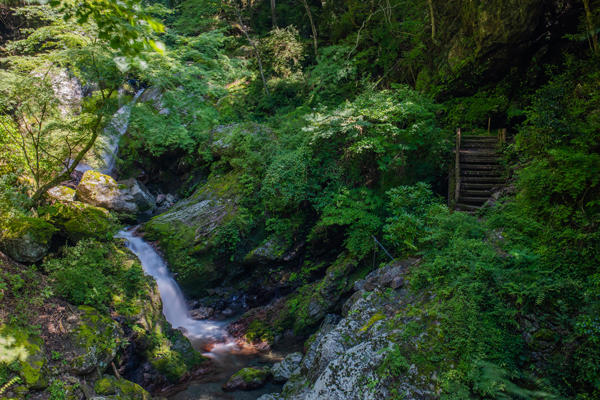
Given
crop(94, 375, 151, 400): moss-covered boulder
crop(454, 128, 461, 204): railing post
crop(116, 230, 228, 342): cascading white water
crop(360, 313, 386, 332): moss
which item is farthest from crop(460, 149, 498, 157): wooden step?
crop(94, 375, 151, 400): moss-covered boulder

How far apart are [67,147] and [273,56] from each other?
10905 millimetres

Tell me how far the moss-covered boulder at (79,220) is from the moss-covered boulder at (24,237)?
0.70 m

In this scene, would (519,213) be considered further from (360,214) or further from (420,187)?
(360,214)

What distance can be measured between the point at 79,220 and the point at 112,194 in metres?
5.52

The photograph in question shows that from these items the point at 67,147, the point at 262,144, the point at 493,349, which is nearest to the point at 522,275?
the point at 493,349

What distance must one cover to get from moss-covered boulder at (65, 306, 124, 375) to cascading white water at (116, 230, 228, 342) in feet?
10.0

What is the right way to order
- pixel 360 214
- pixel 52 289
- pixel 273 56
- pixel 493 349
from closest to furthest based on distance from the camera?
1. pixel 493 349
2. pixel 52 289
3. pixel 360 214
4. pixel 273 56

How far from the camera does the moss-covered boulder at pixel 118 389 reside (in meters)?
5.41

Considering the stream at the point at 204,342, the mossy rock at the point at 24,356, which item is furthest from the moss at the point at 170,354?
the mossy rock at the point at 24,356

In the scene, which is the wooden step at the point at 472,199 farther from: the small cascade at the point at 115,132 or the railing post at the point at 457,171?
the small cascade at the point at 115,132

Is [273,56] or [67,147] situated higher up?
[273,56]

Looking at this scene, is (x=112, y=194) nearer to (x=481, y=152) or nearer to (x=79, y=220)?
(x=79, y=220)

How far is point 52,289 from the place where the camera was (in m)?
6.40

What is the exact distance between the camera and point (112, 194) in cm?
1309
